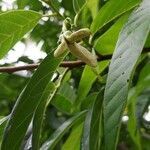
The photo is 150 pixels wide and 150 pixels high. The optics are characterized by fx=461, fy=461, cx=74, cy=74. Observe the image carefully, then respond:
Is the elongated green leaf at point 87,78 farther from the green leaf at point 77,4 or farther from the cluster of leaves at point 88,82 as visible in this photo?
the green leaf at point 77,4

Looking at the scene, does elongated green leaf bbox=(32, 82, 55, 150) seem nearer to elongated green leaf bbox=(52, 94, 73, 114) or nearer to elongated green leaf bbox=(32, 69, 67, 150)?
elongated green leaf bbox=(32, 69, 67, 150)

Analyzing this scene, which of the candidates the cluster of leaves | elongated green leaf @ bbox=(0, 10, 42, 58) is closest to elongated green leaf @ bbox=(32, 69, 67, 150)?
the cluster of leaves

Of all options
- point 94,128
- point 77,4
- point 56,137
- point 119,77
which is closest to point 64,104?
point 56,137

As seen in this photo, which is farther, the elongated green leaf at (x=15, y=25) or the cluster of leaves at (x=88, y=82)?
the elongated green leaf at (x=15, y=25)

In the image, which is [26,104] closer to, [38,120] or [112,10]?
[38,120]

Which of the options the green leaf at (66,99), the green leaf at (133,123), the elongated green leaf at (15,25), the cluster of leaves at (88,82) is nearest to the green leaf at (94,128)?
the cluster of leaves at (88,82)

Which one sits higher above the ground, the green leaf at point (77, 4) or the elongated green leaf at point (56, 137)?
the green leaf at point (77, 4)
